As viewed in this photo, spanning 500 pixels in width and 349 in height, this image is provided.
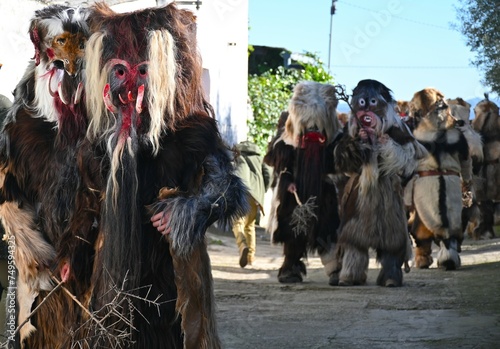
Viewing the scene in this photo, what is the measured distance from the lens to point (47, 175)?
5.72 m

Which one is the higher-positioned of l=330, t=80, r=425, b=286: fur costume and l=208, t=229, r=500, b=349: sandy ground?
l=330, t=80, r=425, b=286: fur costume

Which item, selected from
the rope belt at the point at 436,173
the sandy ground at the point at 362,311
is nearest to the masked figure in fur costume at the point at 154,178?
the sandy ground at the point at 362,311

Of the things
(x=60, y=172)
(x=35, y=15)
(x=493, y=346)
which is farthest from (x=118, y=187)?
(x=493, y=346)

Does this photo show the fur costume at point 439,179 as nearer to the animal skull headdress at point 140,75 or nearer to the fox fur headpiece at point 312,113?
the fox fur headpiece at point 312,113

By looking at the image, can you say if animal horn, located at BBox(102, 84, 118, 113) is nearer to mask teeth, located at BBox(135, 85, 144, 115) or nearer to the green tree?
mask teeth, located at BBox(135, 85, 144, 115)

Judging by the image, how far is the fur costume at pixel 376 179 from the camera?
39.7 ft

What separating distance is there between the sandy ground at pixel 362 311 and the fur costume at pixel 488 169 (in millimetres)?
6218

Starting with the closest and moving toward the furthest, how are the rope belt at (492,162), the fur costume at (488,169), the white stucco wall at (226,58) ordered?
the white stucco wall at (226,58) < the fur costume at (488,169) < the rope belt at (492,162)

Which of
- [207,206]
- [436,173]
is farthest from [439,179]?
[207,206]

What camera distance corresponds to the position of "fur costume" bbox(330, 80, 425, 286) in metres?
12.1

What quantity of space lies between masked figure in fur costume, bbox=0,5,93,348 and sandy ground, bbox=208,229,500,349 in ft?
9.49

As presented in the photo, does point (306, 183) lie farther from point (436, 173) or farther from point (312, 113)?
point (436, 173)

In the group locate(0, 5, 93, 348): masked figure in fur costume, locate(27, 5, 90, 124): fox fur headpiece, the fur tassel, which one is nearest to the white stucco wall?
locate(27, 5, 90, 124): fox fur headpiece

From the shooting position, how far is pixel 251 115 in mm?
24625
